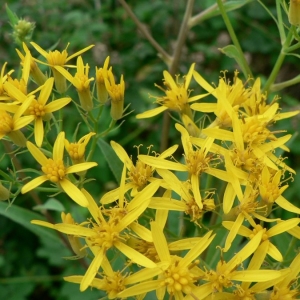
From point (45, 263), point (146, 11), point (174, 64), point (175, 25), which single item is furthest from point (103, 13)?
point (45, 263)

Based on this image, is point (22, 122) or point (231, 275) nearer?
point (231, 275)

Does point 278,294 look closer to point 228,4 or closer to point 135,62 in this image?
point 228,4

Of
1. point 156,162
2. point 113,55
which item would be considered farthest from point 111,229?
point 113,55

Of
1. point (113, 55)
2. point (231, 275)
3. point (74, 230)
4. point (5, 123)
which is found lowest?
point (113, 55)

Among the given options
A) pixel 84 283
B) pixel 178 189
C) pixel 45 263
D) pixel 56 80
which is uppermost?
pixel 56 80

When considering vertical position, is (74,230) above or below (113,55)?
above

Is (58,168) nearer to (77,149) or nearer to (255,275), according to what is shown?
(77,149)

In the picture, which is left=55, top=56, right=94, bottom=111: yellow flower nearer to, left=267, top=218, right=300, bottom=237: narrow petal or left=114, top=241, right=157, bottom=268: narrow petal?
left=114, top=241, right=157, bottom=268: narrow petal
